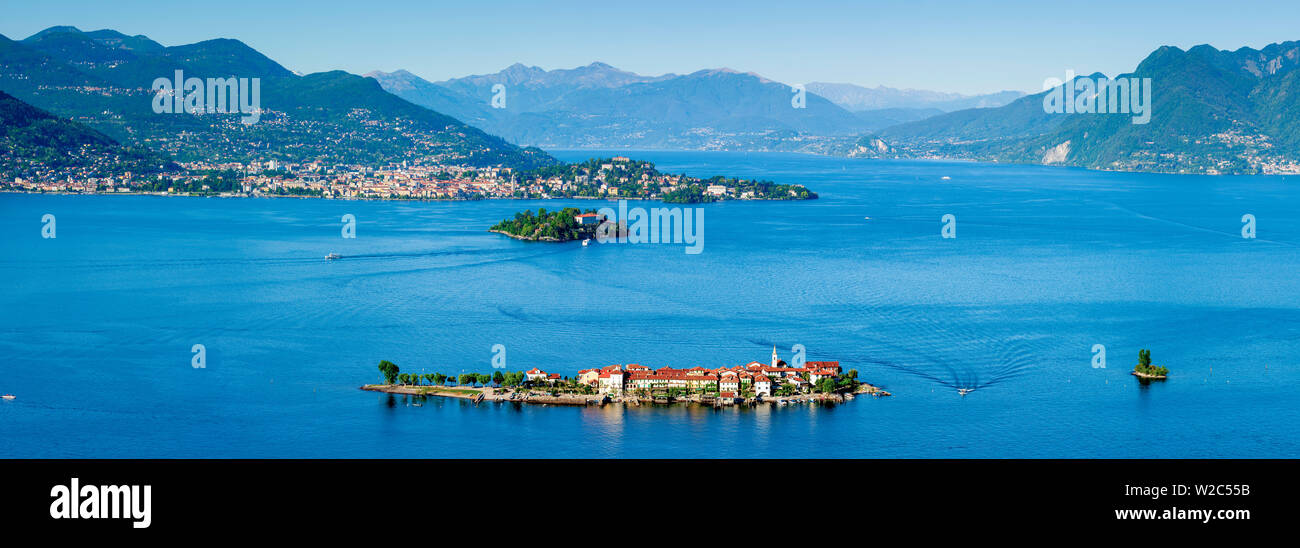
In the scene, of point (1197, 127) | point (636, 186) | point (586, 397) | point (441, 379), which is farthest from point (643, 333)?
point (1197, 127)

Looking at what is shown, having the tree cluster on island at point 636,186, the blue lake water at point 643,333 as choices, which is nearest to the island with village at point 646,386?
the blue lake water at point 643,333

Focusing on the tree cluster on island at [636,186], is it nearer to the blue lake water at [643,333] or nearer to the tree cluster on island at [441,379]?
the blue lake water at [643,333]

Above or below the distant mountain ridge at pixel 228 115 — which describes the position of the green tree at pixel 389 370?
below

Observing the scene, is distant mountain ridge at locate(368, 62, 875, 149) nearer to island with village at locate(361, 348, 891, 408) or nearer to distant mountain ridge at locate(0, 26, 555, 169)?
distant mountain ridge at locate(0, 26, 555, 169)

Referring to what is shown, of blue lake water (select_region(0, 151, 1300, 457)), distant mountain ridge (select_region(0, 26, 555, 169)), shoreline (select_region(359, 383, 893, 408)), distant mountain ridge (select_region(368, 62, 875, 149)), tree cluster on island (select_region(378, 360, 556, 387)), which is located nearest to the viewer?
blue lake water (select_region(0, 151, 1300, 457))

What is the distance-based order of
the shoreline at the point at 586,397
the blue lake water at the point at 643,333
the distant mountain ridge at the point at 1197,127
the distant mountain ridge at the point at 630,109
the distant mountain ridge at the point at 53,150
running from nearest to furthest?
the blue lake water at the point at 643,333 < the shoreline at the point at 586,397 < the distant mountain ridge at the point at 53,150 < the distant mountain ridge at the point at 1197,127 < the distant mountain ridge at the point at 630,109

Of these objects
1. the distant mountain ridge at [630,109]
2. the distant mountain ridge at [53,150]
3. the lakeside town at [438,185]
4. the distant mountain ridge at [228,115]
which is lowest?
the lakeside town at [438,185]

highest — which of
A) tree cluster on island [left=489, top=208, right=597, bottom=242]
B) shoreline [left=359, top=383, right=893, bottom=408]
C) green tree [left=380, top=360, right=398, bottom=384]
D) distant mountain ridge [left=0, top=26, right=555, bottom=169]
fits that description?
distant mountain ridge [left=0, top=26, right=555, bottom=169]

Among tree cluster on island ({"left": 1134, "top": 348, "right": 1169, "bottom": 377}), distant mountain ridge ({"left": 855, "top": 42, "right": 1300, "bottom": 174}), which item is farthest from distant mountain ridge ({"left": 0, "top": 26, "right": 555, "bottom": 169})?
tree cluster on island ({"left": 1134, "top": 348, "right": 1169, "bottom": 377})
